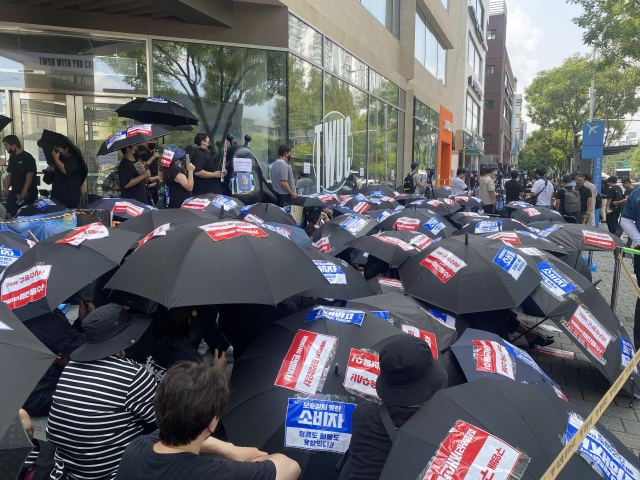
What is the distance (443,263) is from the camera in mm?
4188

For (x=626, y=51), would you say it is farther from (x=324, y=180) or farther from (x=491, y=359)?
(x=491, y=359)

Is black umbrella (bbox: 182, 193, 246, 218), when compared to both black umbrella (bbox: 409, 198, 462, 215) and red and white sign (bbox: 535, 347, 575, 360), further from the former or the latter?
red and white sign (bbox: 535, 347, 575, 360)

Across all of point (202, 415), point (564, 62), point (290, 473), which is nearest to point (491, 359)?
point (290, 473)

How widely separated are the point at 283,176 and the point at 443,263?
5334 mm

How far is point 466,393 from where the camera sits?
200 cm

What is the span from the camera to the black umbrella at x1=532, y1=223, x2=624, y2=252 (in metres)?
5.62

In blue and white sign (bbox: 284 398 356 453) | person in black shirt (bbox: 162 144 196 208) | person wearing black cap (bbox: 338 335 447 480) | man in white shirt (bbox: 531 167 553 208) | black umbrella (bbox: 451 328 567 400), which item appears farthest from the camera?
man in white shirt (bbox: 531 167 553 208)

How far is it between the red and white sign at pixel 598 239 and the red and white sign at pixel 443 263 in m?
2.45

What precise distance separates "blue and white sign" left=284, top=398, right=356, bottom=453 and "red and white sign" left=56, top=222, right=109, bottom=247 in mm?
2328

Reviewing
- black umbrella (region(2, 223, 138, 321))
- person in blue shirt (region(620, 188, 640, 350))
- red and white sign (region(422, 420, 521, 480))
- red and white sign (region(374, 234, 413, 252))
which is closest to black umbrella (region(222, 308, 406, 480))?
red and white sign (region(422, 420, 521, 480))

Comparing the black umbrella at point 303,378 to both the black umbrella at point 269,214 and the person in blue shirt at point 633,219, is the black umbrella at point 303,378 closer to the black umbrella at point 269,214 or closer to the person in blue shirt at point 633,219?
the black umbrella at point 269,214

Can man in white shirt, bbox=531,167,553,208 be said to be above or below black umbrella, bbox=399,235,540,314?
above

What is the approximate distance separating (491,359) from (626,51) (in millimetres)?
20243

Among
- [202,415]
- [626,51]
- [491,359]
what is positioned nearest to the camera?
[202,415]
